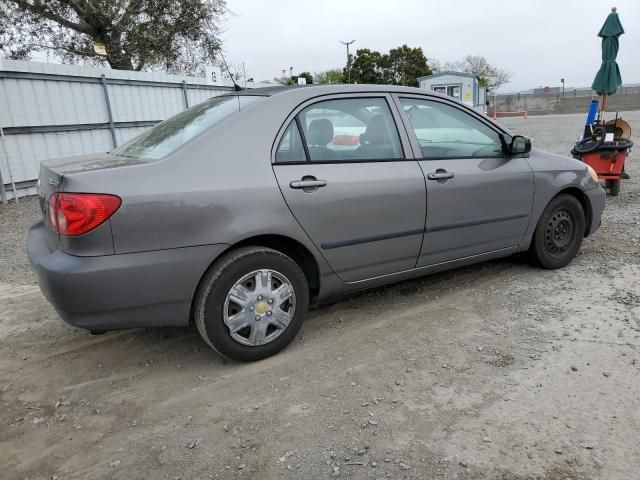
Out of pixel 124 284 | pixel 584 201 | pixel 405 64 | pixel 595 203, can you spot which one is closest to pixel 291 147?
pixel 124 284

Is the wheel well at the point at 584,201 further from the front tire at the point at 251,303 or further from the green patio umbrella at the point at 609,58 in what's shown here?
the green patio umbrella at the point at 609,58

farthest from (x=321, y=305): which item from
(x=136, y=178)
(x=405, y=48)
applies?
(x=405, y=48)

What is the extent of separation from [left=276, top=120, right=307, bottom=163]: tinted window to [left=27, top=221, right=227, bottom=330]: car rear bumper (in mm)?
687

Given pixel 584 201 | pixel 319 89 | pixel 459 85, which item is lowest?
pixel 584 201

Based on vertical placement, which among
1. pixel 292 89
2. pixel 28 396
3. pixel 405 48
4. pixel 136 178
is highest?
pixel 405 48

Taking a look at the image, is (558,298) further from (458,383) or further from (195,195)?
(195,195)

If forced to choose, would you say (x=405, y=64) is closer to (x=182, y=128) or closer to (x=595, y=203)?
(x=595, y=203)

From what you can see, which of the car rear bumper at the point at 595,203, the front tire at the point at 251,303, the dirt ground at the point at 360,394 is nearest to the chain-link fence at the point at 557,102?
the car rear bumper at the point at 595,203

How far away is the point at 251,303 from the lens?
290 cm

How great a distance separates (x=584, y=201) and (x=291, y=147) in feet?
9.72

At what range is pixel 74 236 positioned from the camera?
8.21ft

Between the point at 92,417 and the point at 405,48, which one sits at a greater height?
the point at 405,48

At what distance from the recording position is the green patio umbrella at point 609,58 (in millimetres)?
8008

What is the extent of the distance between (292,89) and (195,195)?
106 centimetres
